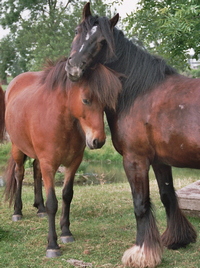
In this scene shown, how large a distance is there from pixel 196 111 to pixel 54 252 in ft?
6.38

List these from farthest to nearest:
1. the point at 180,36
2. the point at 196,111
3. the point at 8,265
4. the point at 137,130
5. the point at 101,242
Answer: the point at 180,36 → the point at 101,242 → the point at 8,265 → the point at 137,130 → the point at 196,111

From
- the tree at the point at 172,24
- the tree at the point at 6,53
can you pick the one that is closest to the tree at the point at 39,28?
the tree at the point at 6,53

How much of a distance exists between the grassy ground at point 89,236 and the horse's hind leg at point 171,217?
4.0 inches

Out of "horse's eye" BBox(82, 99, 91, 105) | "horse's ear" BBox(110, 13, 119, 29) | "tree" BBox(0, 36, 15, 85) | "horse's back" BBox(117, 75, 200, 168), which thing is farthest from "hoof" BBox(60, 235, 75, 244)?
"tree" BBox(0, 36, 15, 85)

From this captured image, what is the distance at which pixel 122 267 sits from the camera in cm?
323

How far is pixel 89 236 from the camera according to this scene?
4.18 m

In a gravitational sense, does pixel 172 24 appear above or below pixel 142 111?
above

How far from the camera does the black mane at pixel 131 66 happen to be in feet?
10.6

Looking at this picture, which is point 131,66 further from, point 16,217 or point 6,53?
point 6,53

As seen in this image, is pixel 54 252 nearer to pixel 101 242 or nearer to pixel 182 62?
pixel 101 242

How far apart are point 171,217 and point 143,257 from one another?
0.71 m

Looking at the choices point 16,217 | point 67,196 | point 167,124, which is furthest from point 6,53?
point 167,124

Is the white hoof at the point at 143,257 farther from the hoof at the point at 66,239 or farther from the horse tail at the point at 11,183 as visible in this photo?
the horse tail at the point at 11,183

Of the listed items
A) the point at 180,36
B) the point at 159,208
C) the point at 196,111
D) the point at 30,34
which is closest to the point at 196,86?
the point at 196,111
